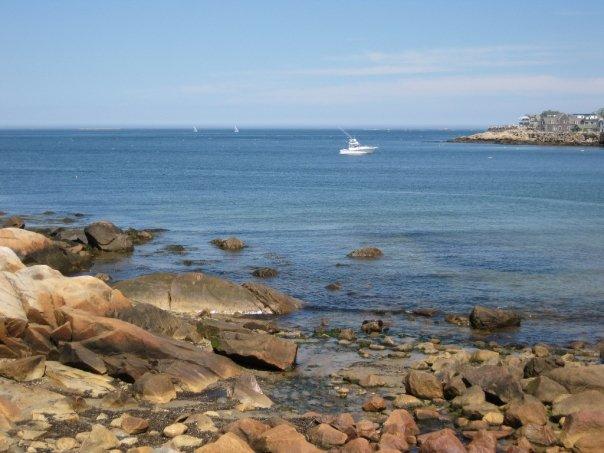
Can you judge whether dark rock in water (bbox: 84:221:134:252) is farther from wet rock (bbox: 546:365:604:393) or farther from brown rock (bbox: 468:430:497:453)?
brown rock (bbox: 468:430:497:453)

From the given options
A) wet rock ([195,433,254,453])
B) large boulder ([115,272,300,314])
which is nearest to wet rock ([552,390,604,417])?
wet rock ([195,433,254,453])

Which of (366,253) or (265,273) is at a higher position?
(366,253)

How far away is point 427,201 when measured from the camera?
72.8 m

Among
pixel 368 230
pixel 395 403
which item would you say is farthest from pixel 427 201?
pixel 395 403

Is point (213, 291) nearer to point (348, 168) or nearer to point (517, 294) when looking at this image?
point (517, 294)

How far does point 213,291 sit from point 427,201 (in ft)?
149

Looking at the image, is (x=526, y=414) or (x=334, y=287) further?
(x=334, y=287)

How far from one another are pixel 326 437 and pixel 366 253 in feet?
86.5

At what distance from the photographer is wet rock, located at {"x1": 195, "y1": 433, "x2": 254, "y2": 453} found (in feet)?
50.7

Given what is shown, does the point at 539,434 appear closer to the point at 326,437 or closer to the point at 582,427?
the point at 582,427

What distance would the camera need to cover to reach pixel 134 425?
16.8 metres

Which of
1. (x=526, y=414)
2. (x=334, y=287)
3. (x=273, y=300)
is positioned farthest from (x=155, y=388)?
(x=334, y=287)

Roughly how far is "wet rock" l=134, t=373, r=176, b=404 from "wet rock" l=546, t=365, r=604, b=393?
10.8 metres

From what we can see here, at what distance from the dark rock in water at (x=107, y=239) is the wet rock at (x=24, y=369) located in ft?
80.5
